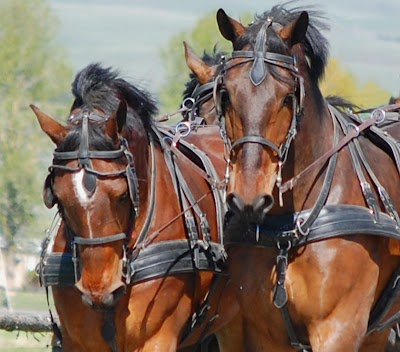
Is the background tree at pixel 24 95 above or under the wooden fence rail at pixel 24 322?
above

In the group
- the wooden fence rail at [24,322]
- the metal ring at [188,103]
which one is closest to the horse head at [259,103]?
the metal ring at [188,103]

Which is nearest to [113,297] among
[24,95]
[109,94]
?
[109,94]

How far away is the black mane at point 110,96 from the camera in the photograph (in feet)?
20.3

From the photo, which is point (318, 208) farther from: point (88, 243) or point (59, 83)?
point (59, 83)

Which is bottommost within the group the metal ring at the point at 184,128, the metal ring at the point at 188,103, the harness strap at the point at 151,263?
the harness strap at the point at 151,263

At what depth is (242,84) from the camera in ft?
18.3

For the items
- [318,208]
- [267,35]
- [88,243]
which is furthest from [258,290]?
[267,35]

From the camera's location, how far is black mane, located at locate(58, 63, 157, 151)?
618 cm

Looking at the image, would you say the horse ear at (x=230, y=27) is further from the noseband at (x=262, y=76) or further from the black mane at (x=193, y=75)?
the black mane at (x=193, y=75)

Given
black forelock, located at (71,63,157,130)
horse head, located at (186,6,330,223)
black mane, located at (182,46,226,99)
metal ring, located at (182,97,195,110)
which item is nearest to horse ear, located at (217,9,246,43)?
horse head, located at (186,6,330,223)

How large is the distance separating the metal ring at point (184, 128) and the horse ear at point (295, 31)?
1432mm

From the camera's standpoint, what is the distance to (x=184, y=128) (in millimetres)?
7203

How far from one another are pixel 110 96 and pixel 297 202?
1.18m

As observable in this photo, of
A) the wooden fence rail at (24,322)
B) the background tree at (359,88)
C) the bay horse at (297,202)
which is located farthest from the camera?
the background tree at (359,88)
